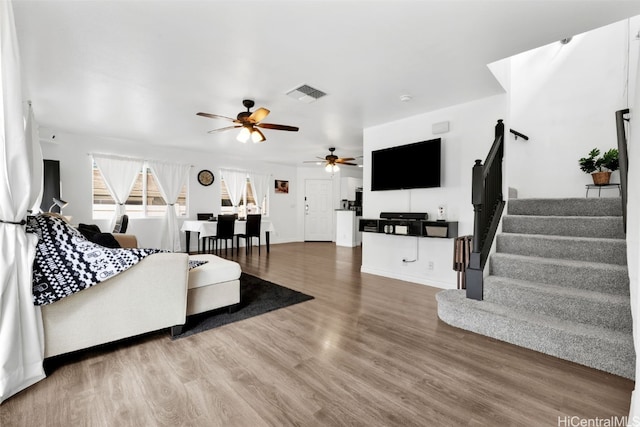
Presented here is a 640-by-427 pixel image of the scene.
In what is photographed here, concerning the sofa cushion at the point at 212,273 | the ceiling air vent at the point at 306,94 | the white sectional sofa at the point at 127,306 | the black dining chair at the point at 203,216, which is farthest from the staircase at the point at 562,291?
the black dining chair at the point at 203,216

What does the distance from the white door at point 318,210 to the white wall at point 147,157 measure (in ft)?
1.74

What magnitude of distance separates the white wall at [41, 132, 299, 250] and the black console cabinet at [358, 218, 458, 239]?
4.44m

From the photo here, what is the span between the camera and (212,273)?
2.69 metres

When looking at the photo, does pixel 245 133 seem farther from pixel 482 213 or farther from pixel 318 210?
pixel 318 210

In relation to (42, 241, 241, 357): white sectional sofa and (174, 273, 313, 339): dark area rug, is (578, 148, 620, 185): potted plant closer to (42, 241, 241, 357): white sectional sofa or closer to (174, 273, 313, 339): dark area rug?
(174, 273, 313, 339): dark area rug

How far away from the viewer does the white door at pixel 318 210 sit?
9219 mm

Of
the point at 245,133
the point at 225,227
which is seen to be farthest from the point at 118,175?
the point at 245,133

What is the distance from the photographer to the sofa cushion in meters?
2.57

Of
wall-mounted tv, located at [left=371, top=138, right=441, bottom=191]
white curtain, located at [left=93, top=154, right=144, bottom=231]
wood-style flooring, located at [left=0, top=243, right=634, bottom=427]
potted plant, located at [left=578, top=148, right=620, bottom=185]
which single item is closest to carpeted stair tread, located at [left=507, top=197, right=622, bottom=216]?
potted plant, located at [left=578, top=148, right=620, bottom=185]

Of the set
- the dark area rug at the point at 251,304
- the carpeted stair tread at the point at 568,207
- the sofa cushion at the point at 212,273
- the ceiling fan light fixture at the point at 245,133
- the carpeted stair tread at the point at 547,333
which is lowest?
the dark area rug at the point at 251,304

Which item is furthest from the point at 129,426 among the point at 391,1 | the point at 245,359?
the point at 391,1

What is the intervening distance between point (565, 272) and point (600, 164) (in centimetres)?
225

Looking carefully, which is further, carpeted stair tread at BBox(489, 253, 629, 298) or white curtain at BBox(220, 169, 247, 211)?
white curtain at BBox(220, 169, 247, 211)

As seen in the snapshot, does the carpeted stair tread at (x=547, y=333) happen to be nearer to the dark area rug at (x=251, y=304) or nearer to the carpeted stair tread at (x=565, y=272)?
the carpeted stair tread at (x=565, y=272)
